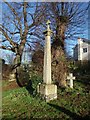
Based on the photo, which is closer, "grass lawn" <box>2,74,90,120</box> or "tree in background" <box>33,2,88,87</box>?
"grass lawn" <box>2,74,90,120</box>

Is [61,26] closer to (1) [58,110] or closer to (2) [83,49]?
(1) [58,110]

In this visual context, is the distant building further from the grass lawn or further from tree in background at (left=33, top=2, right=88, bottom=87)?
the grass lawn

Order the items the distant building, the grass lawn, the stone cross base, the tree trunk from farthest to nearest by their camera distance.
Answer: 1. the distant building
2. the tree trunk
3. the stone cross base
4. the grass lawn

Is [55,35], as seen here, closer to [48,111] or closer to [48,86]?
[48,86]

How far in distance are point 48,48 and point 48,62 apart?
72 cm

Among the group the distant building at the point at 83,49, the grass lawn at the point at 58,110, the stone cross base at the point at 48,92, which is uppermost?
the distant building at the point at 83,49

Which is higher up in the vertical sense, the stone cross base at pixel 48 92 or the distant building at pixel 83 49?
the distant building at pixel 83 49

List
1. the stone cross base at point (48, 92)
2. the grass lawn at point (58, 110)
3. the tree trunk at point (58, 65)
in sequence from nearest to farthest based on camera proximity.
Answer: the grass lawn at point (58, 110) < the stone cross base at point (48, 92) < the tree trunk at point (58, 65)

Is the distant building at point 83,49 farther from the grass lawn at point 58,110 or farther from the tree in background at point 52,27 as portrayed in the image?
the grass lawn at point 58,110

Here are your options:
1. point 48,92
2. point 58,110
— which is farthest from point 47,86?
point 58,110

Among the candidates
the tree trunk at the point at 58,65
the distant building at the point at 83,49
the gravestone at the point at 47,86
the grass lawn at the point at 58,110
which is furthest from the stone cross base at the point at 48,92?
the distant building at the point at 83,49

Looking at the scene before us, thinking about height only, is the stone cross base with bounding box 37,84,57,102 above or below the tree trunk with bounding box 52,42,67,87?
below

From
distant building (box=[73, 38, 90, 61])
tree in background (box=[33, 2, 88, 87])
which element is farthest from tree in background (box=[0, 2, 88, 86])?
distant building (box=[73, 38, 90, 61])

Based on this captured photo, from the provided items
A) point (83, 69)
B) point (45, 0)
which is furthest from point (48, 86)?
point (83, 69)
